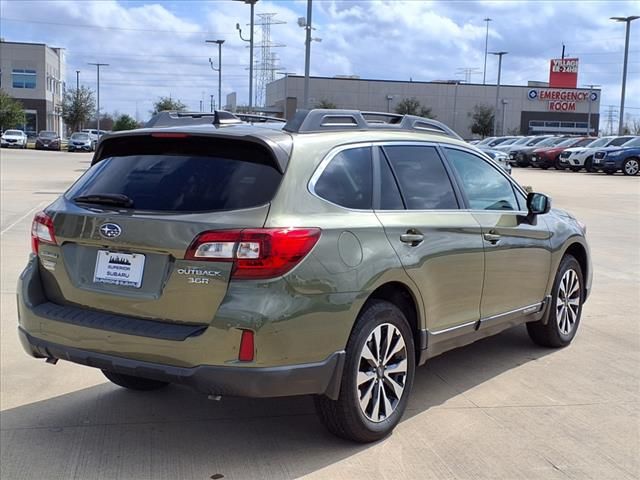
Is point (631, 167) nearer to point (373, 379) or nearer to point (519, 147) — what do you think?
point (519, 147)

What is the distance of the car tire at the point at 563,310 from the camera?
19.4 ft

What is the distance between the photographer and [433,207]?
4648 millimetres

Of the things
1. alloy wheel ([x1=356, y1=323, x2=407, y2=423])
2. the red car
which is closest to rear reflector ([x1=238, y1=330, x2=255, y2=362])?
alloy wheel ([x1=356, y1=323, x2=407, y2=423])

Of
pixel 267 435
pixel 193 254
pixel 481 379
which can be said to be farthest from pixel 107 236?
pixel 481 379

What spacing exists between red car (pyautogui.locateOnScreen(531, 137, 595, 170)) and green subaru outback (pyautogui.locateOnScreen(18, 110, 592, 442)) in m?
33.9

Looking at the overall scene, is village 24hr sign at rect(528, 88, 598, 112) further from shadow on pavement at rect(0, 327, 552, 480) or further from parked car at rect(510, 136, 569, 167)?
shadow on pavement at rect(0, 327, 552, 480)

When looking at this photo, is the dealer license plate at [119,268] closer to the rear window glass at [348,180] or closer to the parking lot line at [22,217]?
the rear window glass at [348,180]

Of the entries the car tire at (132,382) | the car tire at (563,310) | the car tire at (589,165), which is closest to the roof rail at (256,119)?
the car tire at (132,382)

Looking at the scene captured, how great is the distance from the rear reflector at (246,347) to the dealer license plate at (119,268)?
0.64m

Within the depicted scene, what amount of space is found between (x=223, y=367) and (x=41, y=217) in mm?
1542

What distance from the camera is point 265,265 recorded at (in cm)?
350

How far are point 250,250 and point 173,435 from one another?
142 centimetres

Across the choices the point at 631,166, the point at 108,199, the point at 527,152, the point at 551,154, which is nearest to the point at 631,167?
the point at 631,166

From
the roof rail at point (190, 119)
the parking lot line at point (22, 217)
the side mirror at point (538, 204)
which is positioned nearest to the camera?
the roof rail at point (190, 119)
